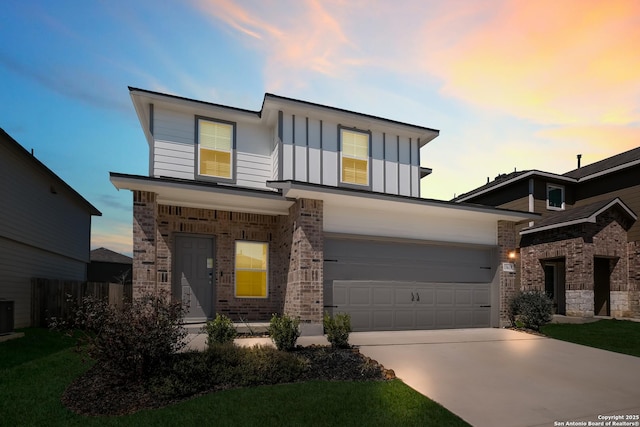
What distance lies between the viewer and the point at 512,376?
6422 millimetres

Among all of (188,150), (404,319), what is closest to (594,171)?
(404,319)

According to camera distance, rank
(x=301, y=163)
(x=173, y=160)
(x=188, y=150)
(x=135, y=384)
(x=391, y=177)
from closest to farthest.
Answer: (x=135, y=384), (x=173, y=160), (x=188, y=150), (x=301, y=163), (x=391, y=177)

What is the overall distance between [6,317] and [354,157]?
10.6 meters

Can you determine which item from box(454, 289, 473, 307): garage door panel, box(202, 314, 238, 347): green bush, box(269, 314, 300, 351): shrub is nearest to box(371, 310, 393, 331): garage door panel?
box(454, 289, 473, 307): garage door panel

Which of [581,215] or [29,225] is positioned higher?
[581,215]

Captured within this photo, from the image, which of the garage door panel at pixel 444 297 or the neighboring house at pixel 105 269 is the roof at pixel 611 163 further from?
the neighboring house at pixel 105 269

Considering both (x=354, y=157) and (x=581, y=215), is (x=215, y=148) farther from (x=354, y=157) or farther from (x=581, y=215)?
(x=581, y=215)

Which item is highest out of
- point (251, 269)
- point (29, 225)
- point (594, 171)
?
point (594, 171)

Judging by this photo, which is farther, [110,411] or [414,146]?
[414,146]

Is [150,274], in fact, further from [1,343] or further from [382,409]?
[382,409]

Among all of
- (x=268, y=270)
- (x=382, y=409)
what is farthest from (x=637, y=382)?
(x=268, y=270)

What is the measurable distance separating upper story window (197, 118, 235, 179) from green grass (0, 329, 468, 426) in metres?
6.47

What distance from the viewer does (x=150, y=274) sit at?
8953mm

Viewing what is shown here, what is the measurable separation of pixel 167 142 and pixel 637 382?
38.7 feet
